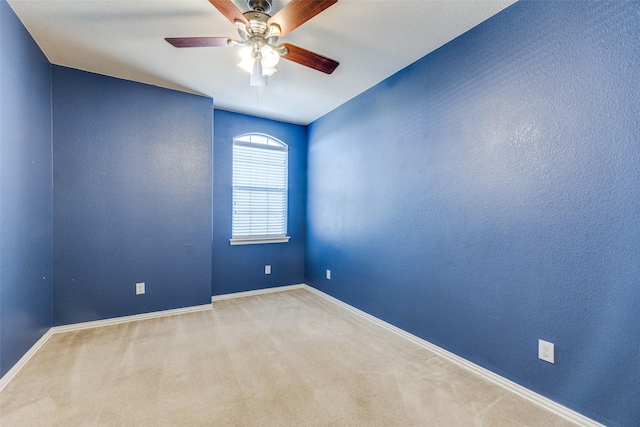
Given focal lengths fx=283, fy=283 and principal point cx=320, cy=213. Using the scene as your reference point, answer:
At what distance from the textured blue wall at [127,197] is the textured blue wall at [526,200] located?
7.09 feet

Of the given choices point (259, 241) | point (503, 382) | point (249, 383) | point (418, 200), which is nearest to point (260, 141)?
point (259, 241)

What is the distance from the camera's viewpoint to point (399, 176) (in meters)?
2.77

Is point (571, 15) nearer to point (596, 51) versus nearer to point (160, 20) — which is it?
point (596, 51)

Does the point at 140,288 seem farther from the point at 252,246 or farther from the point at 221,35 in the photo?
the point at 221,35

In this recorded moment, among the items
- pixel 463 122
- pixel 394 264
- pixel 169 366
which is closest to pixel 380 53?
pixel 463 122

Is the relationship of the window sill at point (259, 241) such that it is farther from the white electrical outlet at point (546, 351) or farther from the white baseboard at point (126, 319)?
the white electrical outlet at point (546, 351)

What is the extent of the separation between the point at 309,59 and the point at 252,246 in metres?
2.70

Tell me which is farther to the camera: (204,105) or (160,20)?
(204,105)

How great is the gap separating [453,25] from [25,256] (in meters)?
3.65

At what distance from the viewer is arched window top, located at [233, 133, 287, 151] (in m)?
3.96

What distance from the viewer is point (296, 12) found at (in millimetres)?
1550

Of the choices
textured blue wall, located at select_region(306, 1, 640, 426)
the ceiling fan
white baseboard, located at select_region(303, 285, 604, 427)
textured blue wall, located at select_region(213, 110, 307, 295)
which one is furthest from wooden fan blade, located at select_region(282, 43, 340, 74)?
white baseboard, located at select_region(303, 285, 604, 427)

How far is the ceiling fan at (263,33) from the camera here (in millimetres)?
1526

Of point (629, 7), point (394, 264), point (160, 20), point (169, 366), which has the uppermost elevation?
point (160, 20)
